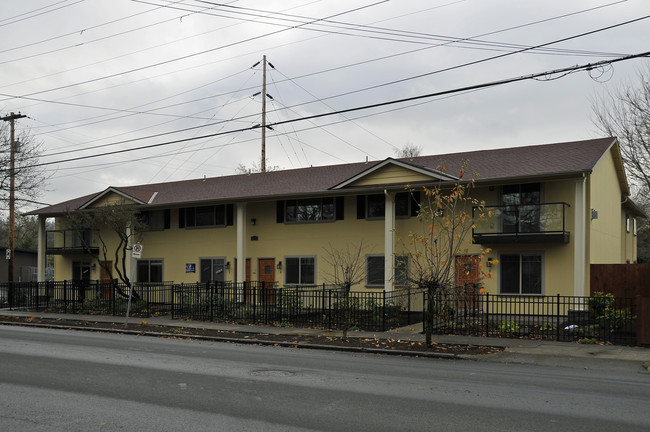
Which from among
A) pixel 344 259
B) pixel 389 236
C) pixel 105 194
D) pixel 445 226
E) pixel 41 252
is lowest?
pixel 344 259

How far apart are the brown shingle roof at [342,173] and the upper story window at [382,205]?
130 cm

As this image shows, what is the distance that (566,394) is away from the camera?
9484mm

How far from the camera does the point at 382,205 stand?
989 inches

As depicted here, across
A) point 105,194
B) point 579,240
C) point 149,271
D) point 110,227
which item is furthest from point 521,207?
point 105,194

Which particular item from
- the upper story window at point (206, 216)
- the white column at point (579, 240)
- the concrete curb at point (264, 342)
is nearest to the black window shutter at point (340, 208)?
the upper story window at point (206, 216)

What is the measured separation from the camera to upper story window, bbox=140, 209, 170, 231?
31.3 meters

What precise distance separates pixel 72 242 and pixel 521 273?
23.8 m

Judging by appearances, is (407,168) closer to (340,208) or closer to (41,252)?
(340,208)

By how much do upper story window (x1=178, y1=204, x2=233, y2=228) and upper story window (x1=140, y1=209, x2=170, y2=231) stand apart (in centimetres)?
98

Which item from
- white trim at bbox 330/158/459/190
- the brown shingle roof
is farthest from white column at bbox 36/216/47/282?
white trim at bbox 330/158/459/190

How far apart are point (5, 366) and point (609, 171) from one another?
22.4m

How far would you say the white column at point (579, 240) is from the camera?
20656 mm

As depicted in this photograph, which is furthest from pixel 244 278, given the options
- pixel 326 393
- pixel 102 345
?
pixel 326 393

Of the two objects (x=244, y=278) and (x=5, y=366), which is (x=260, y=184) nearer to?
(x=244, y=278)
